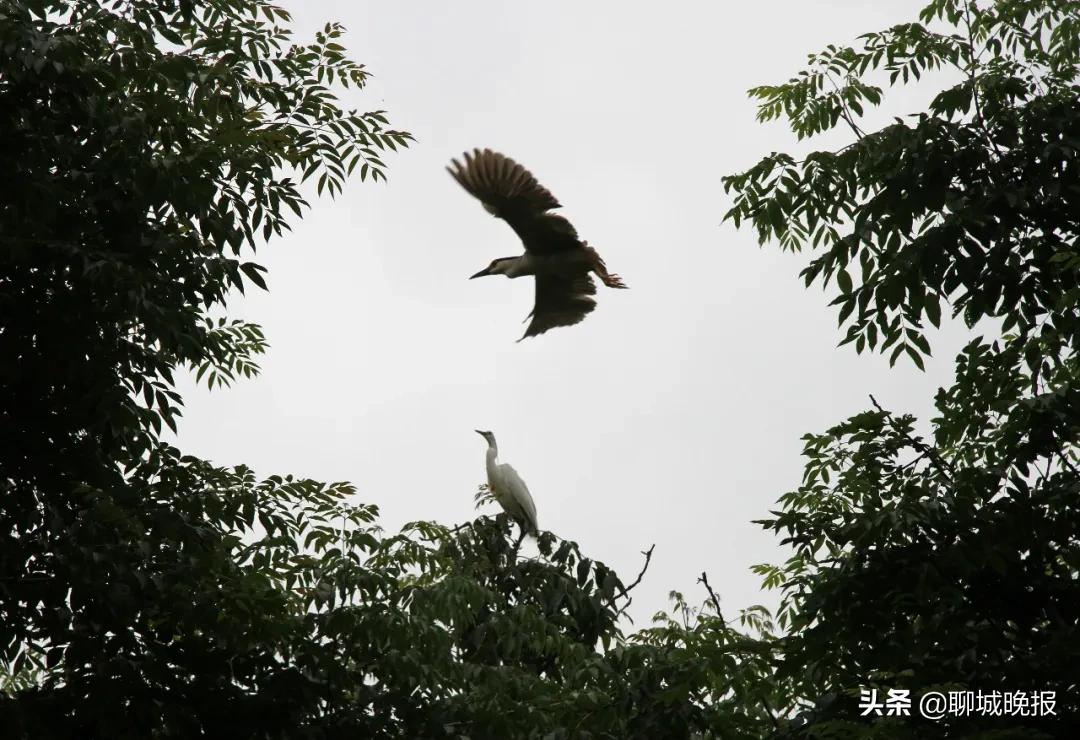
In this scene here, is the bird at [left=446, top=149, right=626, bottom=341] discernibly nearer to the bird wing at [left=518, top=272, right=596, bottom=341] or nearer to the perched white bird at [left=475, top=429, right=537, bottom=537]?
the bird wing at [left=518, top=272, right=596, bottom=341]

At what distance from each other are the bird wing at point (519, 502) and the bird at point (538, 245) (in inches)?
62.1

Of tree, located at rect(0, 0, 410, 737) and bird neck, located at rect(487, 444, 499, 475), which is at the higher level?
bird neck, located at rect(487, 444, 499, 475)

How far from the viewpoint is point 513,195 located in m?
6.79

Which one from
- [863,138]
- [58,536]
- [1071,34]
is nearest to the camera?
[58,536]

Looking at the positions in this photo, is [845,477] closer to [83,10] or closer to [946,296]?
[946,296]

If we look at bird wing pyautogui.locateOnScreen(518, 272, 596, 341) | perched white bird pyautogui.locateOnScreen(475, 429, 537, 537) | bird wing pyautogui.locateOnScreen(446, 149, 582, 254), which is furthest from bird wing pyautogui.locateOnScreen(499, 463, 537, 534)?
bird wing pyautogui.locateOnScreen(446, 149, 582, 254)

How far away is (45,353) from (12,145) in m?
0.76

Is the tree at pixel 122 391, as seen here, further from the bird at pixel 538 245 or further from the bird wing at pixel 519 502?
the bird wing at pixel 519 502

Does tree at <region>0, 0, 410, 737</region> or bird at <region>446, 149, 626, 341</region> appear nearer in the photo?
tree at <region>0, 0, 410, 737</region>

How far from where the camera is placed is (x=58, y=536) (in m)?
4.06

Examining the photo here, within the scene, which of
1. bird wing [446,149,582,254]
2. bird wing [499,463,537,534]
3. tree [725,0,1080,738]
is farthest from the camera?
bird wing [499,463,537,534]

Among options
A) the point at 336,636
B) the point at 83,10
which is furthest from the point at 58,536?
the point at 83,10

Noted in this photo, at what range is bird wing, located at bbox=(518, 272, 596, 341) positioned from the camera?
7480 mm

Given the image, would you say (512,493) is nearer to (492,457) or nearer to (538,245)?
(492,457)
